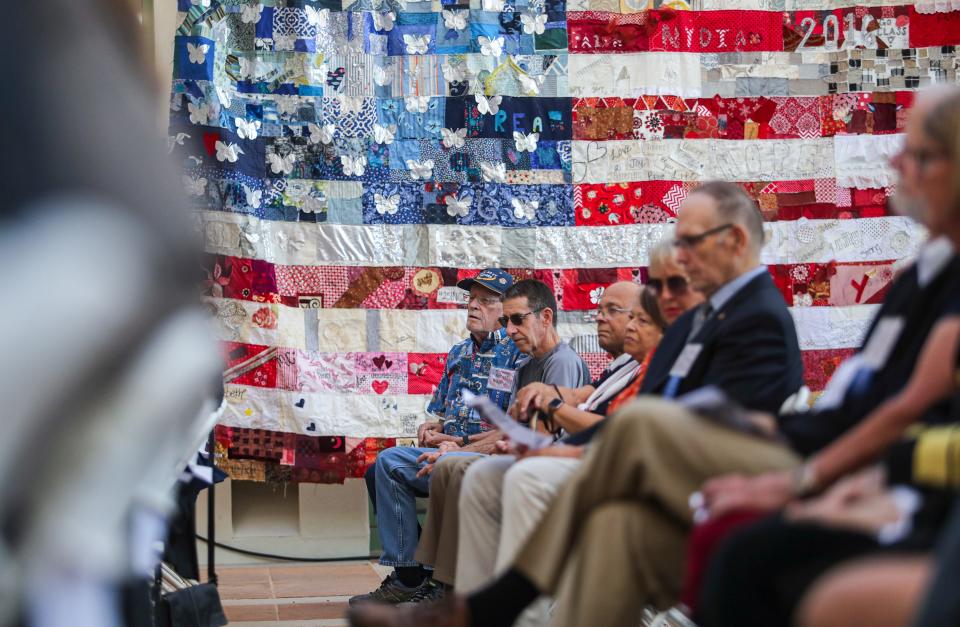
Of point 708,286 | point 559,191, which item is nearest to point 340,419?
point 559,191

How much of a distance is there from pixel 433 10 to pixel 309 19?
2.04ft

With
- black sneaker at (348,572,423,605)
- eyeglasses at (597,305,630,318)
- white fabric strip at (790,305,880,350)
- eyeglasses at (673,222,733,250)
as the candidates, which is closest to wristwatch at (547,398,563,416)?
eyeglasses at (673,222,733,250)

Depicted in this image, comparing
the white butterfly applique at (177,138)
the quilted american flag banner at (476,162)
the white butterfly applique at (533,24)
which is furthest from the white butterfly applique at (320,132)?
the white butterfly applique at (533,24)

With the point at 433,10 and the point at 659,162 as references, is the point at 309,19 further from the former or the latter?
the point at 659,162

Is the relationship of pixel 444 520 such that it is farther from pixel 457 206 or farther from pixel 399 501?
pixel 457 206

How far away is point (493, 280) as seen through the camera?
16.9ft

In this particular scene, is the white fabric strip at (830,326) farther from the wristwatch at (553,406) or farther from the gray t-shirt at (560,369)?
the wristwatch at (553,406)

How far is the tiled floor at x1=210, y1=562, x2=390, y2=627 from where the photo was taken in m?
4.13

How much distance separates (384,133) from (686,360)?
3.35 meters

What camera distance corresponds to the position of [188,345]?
0.65m

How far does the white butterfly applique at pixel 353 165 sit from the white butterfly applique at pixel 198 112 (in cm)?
68

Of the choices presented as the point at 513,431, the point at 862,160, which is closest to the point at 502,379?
the point at 513,431

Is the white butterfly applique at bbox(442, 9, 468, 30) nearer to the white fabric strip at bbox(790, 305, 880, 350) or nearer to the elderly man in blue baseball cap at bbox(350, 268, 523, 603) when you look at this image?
the elderly man in blue baseball cap at bbox(350, 268, 523, 603)

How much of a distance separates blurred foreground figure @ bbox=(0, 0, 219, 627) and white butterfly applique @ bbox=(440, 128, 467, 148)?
16.7ft
